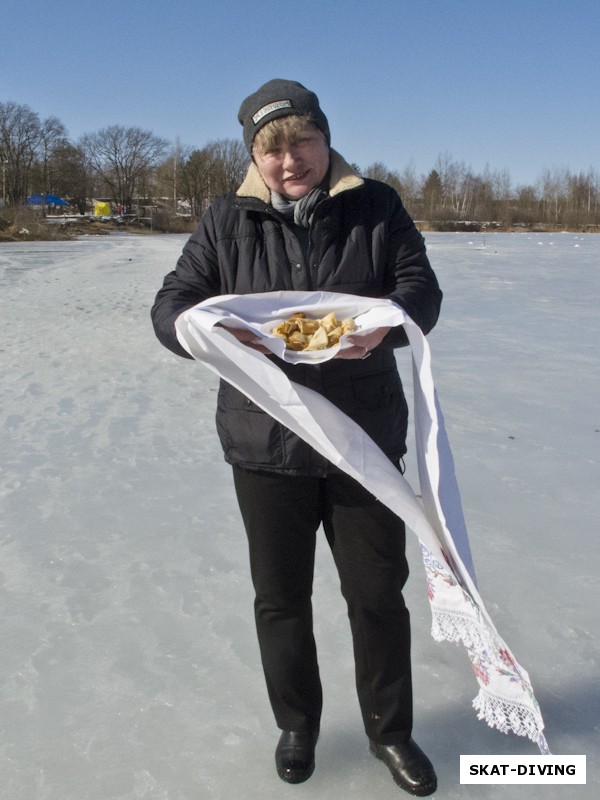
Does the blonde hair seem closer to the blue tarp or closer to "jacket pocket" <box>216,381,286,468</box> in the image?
"jacket pocket" <box>216,381,286,468</box>

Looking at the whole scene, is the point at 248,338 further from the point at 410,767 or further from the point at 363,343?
the point at 410,767

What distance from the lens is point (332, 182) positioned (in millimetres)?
1833

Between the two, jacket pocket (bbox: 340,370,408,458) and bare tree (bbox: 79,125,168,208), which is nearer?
jacket pocket (bbox: 340,370,408,458)

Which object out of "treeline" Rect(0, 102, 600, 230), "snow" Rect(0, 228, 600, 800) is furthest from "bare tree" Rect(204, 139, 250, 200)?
"snow" Rect(0, 228, 600, 800)

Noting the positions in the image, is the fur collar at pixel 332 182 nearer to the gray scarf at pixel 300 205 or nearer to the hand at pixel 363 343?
the gray scarf at pixel 300 205

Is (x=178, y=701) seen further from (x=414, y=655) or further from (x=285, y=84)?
(x=285, y=84)

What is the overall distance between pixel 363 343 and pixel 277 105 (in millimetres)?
612

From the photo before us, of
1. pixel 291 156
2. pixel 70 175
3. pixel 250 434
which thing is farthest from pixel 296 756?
pixel 70 175

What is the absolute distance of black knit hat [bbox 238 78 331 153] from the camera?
1771 mm

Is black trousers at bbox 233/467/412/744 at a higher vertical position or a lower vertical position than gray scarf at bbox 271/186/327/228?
lower

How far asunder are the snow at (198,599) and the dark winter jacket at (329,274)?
0.85m

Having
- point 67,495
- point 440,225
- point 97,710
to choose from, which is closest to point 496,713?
point 97,710

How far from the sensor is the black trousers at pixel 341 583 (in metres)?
1.86

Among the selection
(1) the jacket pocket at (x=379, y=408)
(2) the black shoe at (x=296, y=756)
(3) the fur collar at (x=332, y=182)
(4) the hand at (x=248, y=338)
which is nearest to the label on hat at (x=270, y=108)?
(3) the fur collar at (x=332, y=182)
